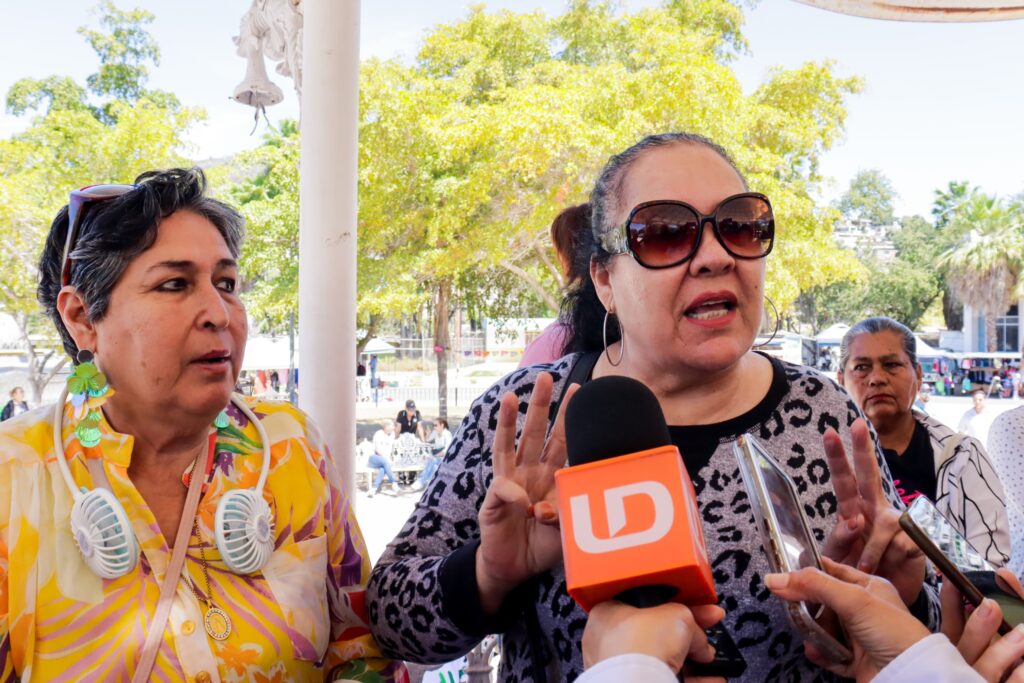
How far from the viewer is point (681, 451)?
147cm

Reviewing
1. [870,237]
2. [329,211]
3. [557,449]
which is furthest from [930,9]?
[870,237]

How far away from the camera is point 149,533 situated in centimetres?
158

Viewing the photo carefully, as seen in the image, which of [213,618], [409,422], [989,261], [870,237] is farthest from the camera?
[870,237]

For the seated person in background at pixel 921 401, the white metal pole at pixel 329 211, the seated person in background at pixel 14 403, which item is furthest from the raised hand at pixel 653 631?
the seated person in background at pixel 14 403

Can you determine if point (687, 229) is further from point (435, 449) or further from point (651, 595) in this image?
point (435, 449)

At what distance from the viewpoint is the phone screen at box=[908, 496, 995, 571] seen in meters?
1.02

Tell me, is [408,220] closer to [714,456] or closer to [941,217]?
[714,456]

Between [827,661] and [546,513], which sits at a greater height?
[546,513]

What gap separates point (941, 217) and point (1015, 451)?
33876 mm

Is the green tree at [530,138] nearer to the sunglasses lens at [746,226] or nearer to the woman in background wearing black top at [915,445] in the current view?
the woman in background wearing black top at [915,445]

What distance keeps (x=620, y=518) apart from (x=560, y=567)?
0.58 m

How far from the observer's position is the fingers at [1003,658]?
1002 millimetres

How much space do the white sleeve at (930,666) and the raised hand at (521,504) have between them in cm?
50

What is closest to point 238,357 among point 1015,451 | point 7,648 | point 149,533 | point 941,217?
point 149,533
